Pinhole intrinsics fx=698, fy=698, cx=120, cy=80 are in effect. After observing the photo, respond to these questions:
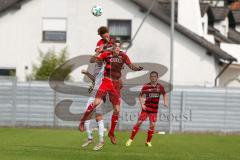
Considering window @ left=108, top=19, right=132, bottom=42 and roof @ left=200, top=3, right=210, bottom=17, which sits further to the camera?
roof @ left=200, top=3, right=210, bottom=17

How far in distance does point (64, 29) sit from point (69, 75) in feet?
16.3

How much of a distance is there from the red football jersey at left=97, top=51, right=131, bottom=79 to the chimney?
25275 mm

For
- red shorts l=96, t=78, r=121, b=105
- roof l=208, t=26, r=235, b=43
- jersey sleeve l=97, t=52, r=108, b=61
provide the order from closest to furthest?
jersey sleeve l=97, t=52, r=108, b=61, red shorts l=96, t=78, r=121, b=105, roof l=208, t=26, r=235, b=43

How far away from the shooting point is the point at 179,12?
40094mm

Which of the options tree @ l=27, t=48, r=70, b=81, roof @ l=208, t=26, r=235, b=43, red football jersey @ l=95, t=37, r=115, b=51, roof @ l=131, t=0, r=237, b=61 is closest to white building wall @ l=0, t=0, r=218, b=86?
roof @ l=131, t=0, r=237, b=61

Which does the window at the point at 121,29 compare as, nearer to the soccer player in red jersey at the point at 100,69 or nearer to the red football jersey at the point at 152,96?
the red football jersey at the point at 152,96

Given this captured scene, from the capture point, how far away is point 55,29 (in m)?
38.7

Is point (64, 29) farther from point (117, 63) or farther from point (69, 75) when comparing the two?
point (117, 63)

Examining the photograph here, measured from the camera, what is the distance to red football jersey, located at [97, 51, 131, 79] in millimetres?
14922

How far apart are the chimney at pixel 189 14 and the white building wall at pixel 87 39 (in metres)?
2.61

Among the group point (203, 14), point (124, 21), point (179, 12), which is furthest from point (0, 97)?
point (203, 14)

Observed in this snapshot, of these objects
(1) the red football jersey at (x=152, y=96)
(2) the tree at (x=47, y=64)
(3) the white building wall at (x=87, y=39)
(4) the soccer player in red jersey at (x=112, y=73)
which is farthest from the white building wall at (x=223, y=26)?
(4) the soccer player in red jersey at (x=112, y=73)

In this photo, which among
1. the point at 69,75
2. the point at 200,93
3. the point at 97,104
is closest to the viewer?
the point at 97,104

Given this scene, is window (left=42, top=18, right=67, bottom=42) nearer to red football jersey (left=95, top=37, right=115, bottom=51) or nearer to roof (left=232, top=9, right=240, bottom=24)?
roof (left=232, top=9, right=240, bottom=24)
